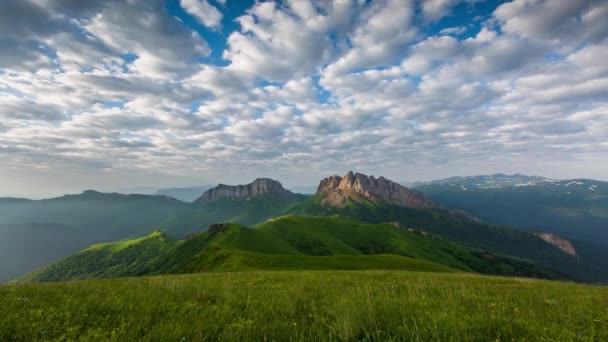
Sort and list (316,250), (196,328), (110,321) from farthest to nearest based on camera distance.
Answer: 1. (316,250)
2. (110,321)
3. (196,328)

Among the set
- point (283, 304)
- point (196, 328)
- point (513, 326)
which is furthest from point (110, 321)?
point (513, 326)

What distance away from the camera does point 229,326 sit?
386 centimetres

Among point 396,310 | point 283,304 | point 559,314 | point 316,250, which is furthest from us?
point 316,250

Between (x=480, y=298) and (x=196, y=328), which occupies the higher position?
(x=196, y=328)

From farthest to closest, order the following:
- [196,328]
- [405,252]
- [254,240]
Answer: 1. [405,252]
2. [254,240]
3. [196,328]

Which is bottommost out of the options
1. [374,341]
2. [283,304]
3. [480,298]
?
[480,298]

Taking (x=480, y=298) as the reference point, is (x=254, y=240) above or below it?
below

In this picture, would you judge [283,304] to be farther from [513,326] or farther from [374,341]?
[513,326]

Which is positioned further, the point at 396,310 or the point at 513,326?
the point at 396,310

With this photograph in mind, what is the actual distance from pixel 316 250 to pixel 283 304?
15067cm

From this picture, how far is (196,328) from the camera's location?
383 centimetres

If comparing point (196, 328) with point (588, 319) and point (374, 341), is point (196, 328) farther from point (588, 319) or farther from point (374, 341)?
point (588, 319)

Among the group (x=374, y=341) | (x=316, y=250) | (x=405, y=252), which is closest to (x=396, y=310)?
(x=374, y=341)

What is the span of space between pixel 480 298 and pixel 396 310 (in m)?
3.76
